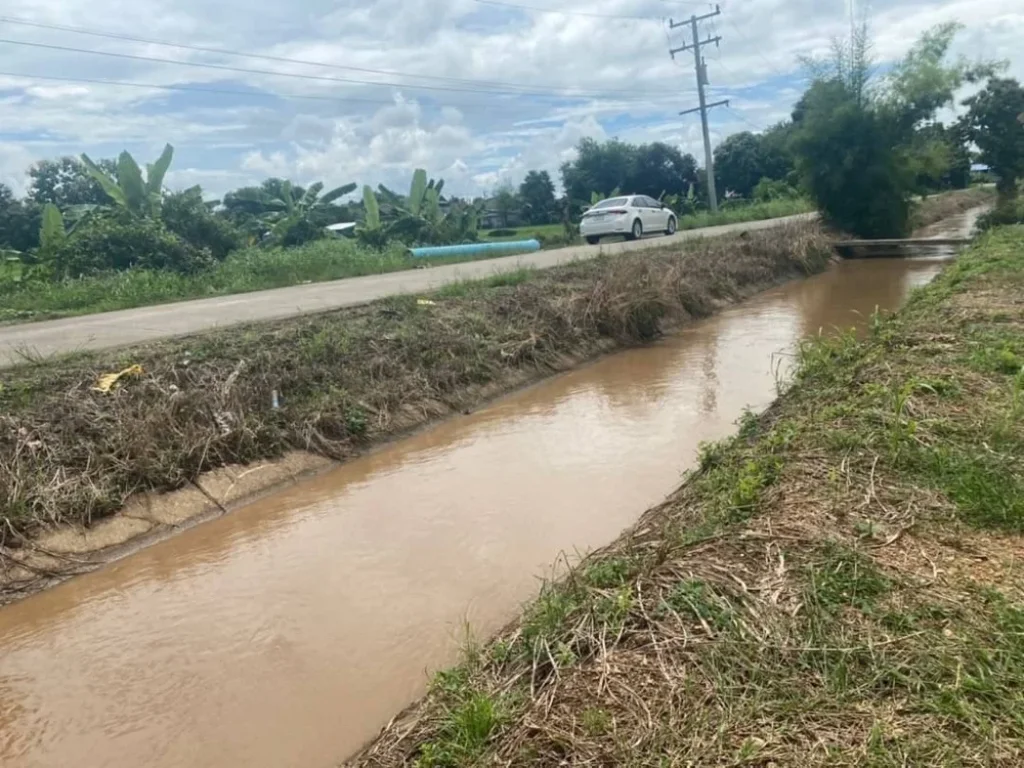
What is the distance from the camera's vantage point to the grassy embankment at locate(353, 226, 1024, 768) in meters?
2.49

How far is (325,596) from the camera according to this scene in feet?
17.1

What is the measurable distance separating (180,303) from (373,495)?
818cm

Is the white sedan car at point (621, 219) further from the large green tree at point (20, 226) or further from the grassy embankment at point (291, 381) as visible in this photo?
the large green tree at point (20, 226)

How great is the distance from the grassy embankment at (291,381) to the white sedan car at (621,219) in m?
9.60

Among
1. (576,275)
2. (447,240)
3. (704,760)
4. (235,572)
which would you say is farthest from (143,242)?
(704,760)

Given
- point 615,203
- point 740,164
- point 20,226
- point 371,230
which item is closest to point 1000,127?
point 615,203

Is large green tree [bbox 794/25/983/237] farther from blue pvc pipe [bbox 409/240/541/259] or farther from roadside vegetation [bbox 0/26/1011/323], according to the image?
blue pvc pipe [bbox 409/240/541/259]

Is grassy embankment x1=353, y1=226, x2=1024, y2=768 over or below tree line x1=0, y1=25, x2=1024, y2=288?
below

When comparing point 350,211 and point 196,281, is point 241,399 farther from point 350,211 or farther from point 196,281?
point 350,211

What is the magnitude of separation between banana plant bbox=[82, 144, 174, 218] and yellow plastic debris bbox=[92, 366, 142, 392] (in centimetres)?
1419

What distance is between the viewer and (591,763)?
2.48 metres

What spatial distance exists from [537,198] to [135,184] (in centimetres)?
3061

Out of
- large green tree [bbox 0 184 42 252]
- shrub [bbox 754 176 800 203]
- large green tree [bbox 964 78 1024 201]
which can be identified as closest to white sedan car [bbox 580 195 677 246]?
large green tree [bbox 964 78 1024 201]

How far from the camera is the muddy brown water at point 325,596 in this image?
3963 mm
